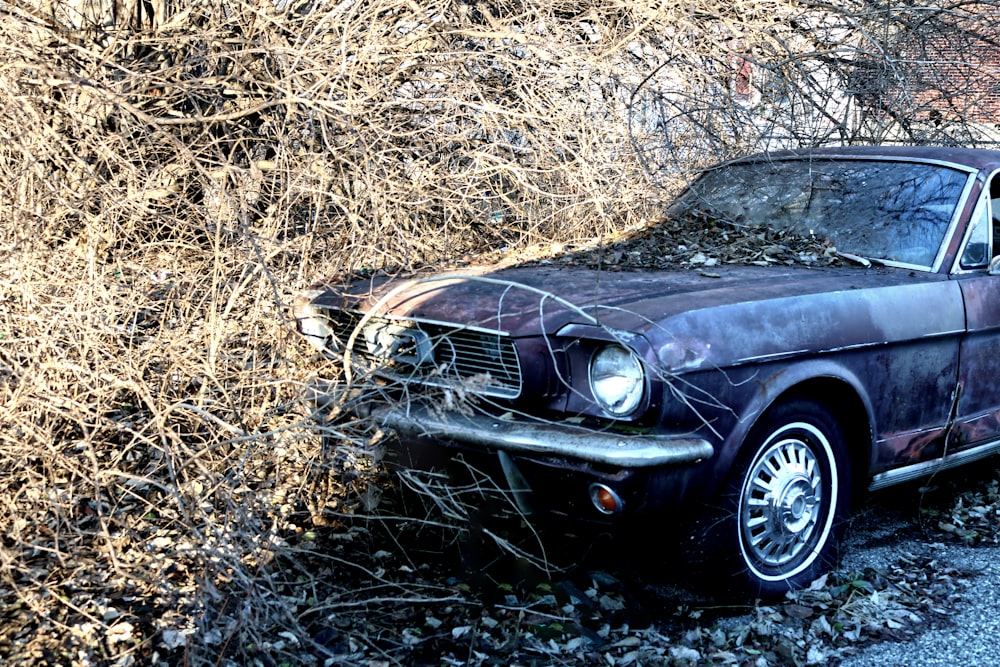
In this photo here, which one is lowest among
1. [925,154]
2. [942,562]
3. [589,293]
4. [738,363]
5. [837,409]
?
[942,562]

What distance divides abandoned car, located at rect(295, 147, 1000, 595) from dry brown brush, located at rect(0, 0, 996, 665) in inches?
18.7

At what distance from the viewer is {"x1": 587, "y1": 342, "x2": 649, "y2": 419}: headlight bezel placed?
3.25 m

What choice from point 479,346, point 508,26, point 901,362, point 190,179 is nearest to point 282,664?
Result: point 479,346

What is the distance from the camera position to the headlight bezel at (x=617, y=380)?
10.7 feet

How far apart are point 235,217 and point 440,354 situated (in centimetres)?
137

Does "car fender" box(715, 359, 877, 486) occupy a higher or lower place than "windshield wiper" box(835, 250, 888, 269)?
lower

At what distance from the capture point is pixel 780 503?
3.63 m

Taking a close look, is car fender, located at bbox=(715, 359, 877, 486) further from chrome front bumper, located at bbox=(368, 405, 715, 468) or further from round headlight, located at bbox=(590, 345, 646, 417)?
round headlight, located at bbox=(590, 345, 646, 417)

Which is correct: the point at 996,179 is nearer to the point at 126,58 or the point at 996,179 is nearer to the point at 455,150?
the point at 455,150

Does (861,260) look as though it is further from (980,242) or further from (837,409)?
(837,409)

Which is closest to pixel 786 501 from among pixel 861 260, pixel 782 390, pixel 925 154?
pixel 782 390

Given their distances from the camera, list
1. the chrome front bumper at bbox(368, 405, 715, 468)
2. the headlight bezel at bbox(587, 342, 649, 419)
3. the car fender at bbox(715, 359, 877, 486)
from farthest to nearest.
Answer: the car fender at bbox(715, 359, 877, 486) → the headlight bezel at bbox(587, 342, 649, 419) → the chrome front bumper at bbox(368, 405, 715, 468)

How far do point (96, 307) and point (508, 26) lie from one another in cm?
306

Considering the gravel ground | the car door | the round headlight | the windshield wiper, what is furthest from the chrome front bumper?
the car door
